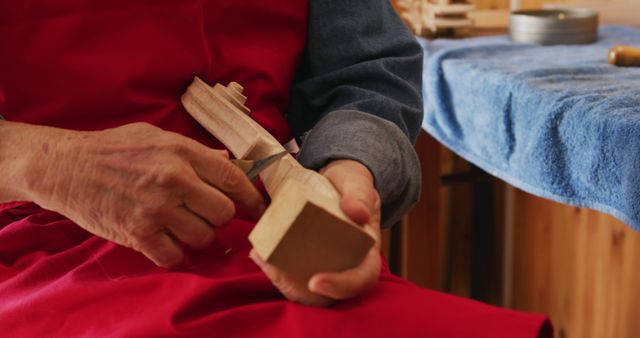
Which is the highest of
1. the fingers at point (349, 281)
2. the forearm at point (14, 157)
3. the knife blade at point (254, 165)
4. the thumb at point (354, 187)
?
the forearm at point (14, 157)

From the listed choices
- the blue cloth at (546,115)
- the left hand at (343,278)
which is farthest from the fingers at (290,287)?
the blue cloth at (546,115)

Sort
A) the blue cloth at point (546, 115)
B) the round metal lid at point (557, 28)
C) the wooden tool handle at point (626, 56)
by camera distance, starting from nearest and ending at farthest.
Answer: the blue cloth at point (546, 115) < the wooden tool handle at point (626, 56) < the round metal lid at point (557, 28)

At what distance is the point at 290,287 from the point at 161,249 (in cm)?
11

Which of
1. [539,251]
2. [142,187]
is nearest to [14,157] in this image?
[142,187]

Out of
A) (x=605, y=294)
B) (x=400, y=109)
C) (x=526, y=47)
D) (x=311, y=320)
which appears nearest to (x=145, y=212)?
(x=311, y=320)

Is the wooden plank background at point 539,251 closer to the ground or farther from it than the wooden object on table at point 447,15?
closer to the ground

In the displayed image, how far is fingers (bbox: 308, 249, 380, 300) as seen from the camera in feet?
Answer: 1.80

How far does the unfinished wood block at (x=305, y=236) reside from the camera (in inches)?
20.6

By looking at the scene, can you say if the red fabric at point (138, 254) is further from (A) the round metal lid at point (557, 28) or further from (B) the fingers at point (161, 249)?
(A) the round metal lid at point (557, 28)

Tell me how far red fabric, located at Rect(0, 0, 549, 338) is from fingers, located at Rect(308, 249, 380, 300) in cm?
1

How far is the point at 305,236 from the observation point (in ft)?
1.74

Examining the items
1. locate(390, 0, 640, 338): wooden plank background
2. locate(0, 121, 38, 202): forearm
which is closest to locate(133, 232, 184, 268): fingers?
locate(0, 121, 38, 202): forearm

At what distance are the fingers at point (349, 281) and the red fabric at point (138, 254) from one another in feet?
0.04

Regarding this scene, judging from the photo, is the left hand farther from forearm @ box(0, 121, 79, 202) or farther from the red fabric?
forearm @ box(0, 121, 79, 202)
